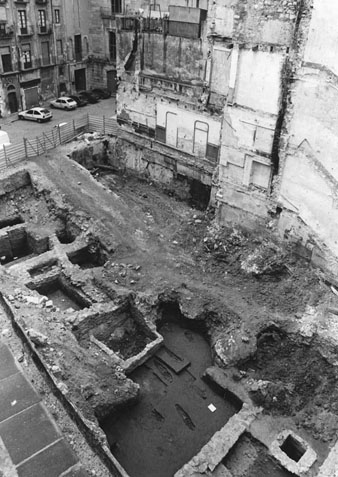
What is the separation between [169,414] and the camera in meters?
13.2

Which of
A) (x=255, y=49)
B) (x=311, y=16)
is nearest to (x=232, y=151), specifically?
(x=255, y=49)

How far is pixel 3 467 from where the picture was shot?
852 cm

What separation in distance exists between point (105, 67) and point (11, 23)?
873 centimetres

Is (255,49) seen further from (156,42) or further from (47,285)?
(47,285)

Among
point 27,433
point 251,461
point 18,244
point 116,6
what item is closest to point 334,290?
point 251,461

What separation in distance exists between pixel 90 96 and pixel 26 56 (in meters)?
5.50

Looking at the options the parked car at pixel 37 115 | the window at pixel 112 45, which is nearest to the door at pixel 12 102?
the parked car at pixel 37 115

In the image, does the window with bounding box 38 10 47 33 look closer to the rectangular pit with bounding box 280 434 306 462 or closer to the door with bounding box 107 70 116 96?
the door with bounding box 107 70 116 96

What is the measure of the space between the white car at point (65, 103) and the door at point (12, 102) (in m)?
2.81

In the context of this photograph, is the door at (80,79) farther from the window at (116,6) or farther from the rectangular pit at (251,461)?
the rectangular pit at (251,461)

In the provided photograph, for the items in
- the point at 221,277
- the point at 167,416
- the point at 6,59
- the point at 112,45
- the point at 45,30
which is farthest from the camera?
the point at 112,45

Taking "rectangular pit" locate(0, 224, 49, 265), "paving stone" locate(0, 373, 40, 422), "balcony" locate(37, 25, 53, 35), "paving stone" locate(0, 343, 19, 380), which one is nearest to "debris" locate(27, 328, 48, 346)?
"paving stone" locate(0, 343, 19, 380)

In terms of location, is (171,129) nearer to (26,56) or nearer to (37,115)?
(37,115)

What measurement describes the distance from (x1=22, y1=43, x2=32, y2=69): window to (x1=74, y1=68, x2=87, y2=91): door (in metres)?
4.95
